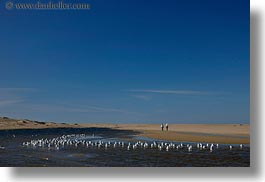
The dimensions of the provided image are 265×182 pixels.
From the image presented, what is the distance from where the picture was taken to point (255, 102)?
1012 centimetres

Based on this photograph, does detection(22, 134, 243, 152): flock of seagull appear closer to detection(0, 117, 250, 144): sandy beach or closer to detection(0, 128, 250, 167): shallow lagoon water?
detection(0, 128, 250, 167): shallow lagoon water

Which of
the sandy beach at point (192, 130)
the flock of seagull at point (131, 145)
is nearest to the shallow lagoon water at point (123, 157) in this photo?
the flock of seagull at point (131, 145)

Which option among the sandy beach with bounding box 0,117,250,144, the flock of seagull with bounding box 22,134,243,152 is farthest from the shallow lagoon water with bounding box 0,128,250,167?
the sandy beach with bounding box 0,117,250,144

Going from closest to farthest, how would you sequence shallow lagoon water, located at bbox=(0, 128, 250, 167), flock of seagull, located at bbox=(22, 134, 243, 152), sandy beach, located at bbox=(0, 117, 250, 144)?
1. shallow lagoon water, located at bbox=(0, 128, 250, 167)
2. sandy beach, located at bbox=(0, 117, 250, 144)
3. flock of seagull, located at bbox=(22, 134, 243, 152)

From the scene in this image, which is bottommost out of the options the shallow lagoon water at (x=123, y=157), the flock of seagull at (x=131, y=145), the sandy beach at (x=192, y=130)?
the shallow lagoon water at (x=123, y=157)

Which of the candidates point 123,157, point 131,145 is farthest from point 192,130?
point 123,157

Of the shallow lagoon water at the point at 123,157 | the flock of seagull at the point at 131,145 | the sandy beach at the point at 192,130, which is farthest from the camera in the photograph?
the flock of seagull at the point at 131,145

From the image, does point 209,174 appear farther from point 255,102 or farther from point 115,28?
point 115,28

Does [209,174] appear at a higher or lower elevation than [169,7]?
lower

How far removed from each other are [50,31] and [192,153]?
181 inches

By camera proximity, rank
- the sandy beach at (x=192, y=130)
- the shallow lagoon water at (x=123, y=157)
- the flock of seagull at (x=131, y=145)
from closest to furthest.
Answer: the shallow lagoon water at (x=123, y=157) → the sandy beach at (x=192, y=130) → the flock of seagull at (x=131, y=145)

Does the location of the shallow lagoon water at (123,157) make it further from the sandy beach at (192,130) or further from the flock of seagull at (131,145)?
the sandy beach at (192,130)

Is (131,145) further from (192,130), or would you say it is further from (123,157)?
(123,157)

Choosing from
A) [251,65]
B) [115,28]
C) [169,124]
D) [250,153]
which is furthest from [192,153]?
[115,28]
